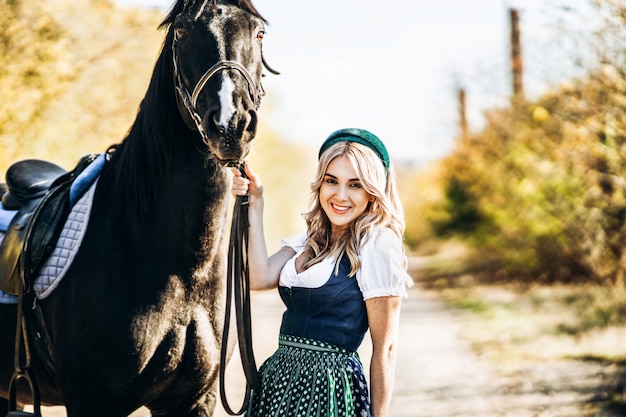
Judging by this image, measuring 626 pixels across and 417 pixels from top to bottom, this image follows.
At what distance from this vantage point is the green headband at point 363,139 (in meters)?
2.71

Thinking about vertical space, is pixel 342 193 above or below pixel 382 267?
above

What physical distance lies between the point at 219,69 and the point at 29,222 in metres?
1.19

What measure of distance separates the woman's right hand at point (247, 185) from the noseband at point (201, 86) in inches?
9.1

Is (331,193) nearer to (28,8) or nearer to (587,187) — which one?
(28,8)

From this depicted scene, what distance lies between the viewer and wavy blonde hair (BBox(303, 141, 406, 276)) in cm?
265

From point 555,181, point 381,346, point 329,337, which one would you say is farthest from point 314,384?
point 555,181

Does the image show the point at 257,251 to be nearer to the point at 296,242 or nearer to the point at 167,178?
the point at 296,242

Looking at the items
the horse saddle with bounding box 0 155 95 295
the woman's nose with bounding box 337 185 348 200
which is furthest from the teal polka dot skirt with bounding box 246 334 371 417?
the horse saddle with bounding box 0 155 95 295

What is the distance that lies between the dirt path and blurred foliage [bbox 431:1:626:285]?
8.73 ft

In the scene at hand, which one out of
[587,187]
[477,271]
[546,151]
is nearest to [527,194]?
[546,151]

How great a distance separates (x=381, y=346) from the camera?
2.51 m

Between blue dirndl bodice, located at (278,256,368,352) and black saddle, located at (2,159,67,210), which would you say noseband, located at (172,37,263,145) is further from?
black saddle, located at (2,159,67,210)

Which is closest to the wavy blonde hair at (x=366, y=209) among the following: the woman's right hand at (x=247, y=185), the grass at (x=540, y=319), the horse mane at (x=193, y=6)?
the woman's right hand at (x=247, y=185)

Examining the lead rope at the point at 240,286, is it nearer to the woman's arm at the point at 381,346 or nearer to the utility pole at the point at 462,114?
the woman's arm at the point at 381,346
